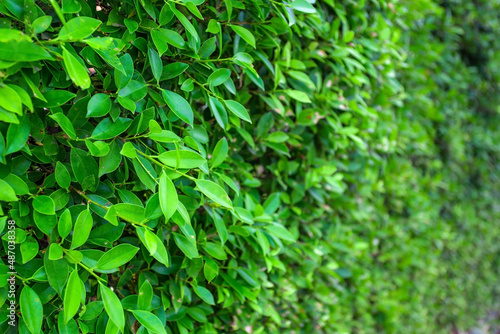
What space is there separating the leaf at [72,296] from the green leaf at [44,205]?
13cm

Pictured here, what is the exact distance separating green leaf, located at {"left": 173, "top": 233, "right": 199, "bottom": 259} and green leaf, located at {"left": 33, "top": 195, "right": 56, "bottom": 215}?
11.7 inches

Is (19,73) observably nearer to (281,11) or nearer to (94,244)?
(94,244)

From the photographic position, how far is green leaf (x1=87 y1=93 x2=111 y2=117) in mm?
897

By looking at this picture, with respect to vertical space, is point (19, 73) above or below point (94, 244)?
above

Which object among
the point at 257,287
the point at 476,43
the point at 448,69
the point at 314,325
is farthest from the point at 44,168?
the point at 476,43

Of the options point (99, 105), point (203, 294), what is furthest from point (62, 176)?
point (203, 294)

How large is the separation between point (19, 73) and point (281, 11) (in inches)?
29.1

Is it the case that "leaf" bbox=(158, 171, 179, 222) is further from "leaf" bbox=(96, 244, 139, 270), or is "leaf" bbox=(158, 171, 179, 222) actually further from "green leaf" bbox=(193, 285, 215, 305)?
"green leaf" bbox=(193, 285, 215, 305)

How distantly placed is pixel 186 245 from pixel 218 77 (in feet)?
1.42

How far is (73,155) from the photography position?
0.91m

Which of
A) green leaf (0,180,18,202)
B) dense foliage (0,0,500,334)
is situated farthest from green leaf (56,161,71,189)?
green leaf (0,180,18,202)

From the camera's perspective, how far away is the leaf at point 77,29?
2.56 feet

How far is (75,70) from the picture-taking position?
2.59 feet

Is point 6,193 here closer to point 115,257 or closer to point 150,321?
point 115,257
